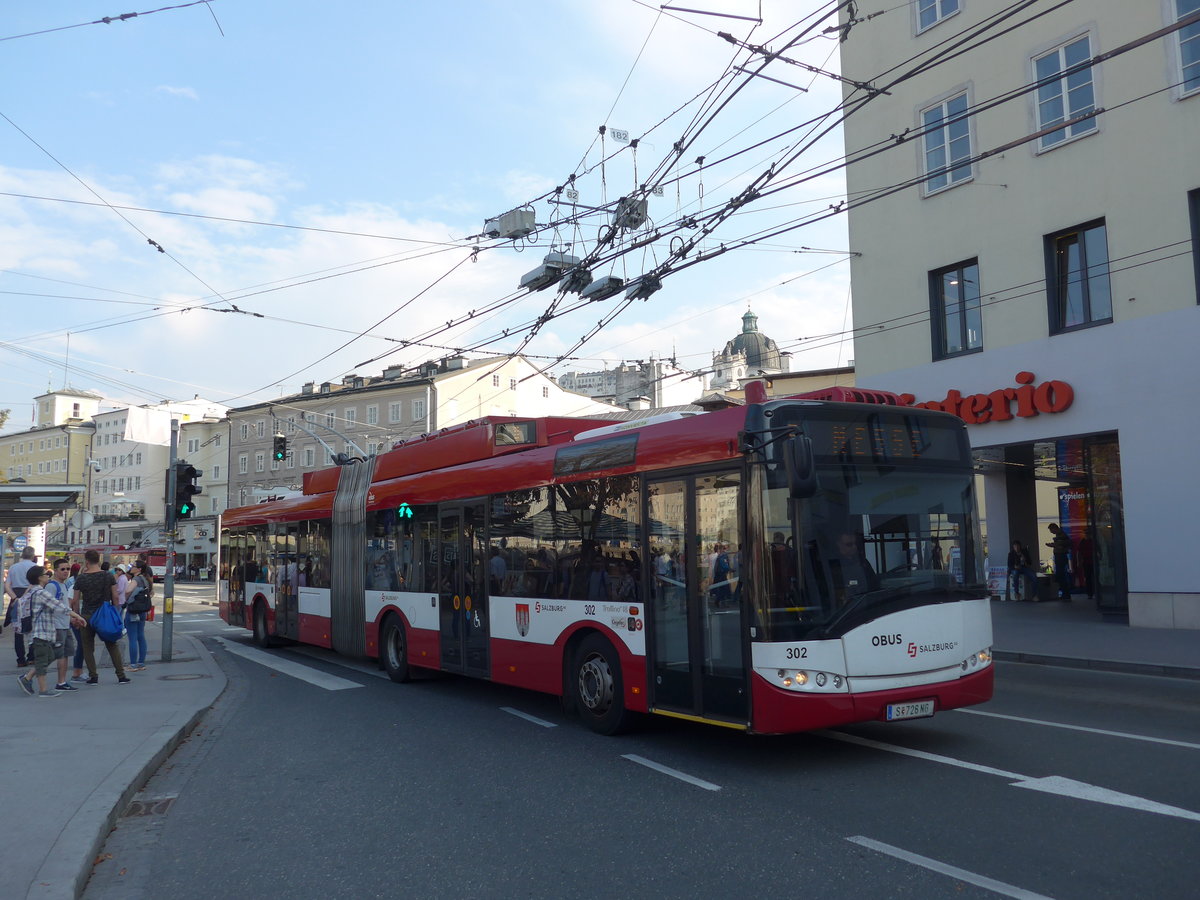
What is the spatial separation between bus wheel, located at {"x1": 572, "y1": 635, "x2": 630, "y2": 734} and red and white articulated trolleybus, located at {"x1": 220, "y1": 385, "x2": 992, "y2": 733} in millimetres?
22

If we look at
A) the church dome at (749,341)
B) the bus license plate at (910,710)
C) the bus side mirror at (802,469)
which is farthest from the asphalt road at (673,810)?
the church dome at (749,341)

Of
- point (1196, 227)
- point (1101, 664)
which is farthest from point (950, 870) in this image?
point (1196, 227)

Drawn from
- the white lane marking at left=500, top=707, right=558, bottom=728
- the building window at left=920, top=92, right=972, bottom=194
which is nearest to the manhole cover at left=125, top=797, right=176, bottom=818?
the white lane marking at left=500, top=707, right=558, bottom=728

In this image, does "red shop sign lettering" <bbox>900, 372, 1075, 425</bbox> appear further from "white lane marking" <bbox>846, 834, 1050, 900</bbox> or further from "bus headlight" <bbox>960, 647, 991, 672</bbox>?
"white lane marking" <bbox>846, 834, 1050, 900</bbox>

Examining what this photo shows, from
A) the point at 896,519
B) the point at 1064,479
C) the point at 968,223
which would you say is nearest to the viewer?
the point at 896,519

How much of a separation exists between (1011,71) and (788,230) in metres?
11.0

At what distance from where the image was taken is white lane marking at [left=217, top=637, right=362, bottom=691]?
1337 centimetres

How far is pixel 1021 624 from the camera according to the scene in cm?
1895

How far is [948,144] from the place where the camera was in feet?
69.3

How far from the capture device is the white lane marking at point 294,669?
1337 centimetres

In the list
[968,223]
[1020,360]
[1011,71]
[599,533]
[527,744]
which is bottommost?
[527,744]

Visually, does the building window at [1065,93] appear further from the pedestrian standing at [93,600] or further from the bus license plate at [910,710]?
the pedestrian standing at [93,600]

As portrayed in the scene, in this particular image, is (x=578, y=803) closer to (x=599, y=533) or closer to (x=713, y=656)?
(x=713, y=656)

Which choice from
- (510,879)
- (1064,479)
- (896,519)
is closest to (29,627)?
(510,879)
